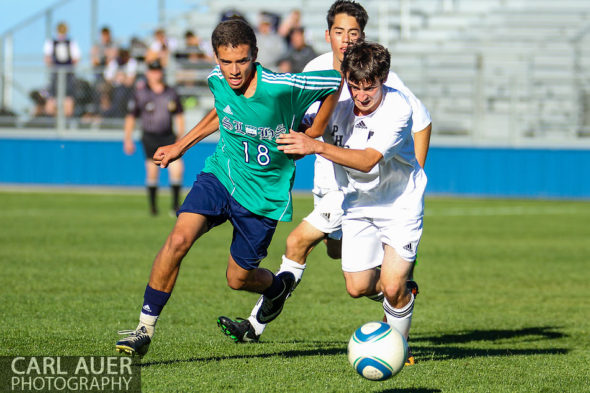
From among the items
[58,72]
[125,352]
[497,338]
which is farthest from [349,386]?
[58,72]

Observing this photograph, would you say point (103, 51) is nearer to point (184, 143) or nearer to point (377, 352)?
point (184, 143)

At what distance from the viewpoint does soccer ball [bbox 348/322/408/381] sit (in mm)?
5000

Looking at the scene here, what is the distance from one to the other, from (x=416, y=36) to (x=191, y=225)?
22277mm

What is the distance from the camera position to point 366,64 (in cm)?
547

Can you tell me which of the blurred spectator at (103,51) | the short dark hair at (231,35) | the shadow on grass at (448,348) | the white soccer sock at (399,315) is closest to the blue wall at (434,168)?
the blurred spectator at (103,51)

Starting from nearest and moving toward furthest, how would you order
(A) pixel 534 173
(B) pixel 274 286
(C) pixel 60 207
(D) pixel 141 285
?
(B) pixel 274 286, (D) pixel 141 285, (C) pixel 60 207, (A) pixel 534 173

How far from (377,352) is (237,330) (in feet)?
5.49

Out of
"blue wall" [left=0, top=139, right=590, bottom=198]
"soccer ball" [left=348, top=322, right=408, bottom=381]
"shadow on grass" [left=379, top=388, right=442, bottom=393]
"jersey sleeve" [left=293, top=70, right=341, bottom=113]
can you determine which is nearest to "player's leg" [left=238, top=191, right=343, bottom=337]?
"jersey sleeve" [left=293, top=70, right=341, bottom=113]

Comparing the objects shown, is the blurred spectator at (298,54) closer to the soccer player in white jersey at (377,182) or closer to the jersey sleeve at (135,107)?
the jersey sleeve at (135,107)

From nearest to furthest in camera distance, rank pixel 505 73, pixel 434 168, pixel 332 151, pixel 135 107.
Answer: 1. pixel 332 151
2. pixel 135 107
3. pixel 434 168
4. pixel 505 73

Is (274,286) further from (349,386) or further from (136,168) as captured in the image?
(136,168)

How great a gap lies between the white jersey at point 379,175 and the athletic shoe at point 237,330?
113 centimetres

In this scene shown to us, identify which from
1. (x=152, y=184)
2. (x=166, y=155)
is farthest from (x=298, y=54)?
(x=166, y=155)

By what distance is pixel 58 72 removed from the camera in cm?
2253
